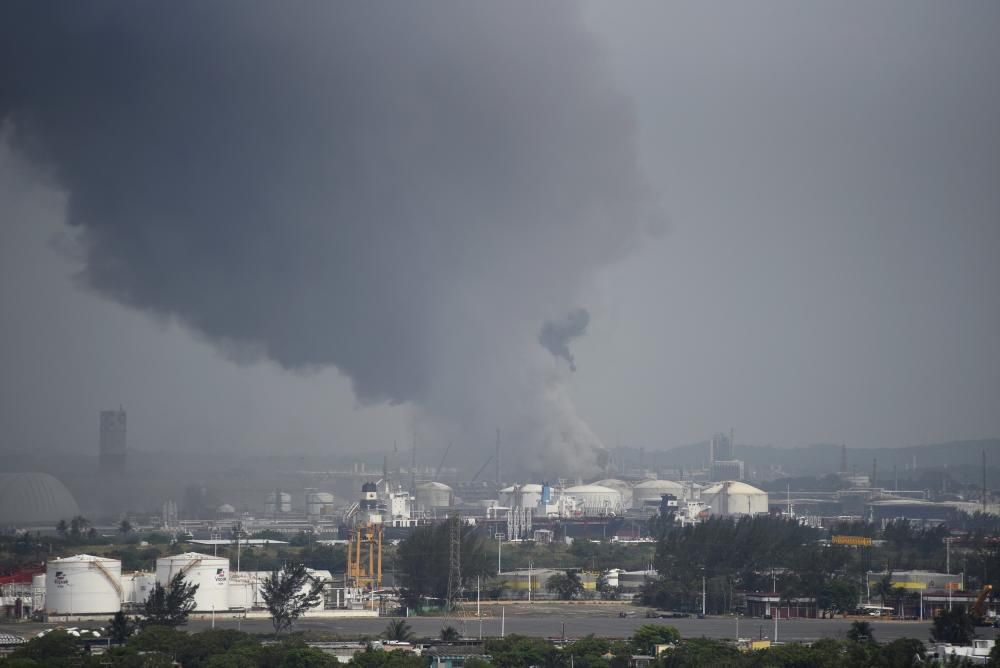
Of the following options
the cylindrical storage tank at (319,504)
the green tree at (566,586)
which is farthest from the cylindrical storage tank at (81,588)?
the cylindrical storage tank at (319,504)

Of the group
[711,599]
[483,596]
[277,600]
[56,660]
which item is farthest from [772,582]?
[56,660]

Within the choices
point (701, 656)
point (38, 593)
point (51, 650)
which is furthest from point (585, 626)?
point (38, 593)

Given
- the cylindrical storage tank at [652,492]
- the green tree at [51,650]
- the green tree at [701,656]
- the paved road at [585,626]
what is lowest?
the paved road at [585,626]

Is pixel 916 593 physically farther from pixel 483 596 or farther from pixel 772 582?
pixel 483 596

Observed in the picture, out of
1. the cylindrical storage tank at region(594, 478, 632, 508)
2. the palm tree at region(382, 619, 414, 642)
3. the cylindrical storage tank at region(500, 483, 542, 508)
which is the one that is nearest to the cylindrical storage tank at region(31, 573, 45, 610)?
the palm tree at region(382, 619, 414, 642)

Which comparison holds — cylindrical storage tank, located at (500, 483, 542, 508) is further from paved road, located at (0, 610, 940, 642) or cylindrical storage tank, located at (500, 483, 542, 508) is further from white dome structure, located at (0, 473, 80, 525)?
paved road, located at (0, 610, 940, 642)

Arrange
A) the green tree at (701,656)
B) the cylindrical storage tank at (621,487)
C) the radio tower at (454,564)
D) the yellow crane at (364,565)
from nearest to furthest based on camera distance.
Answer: the green tree at (701,656)
the radio tower at (454,564)
the yellow crane at (364,565)
the cylindrical storage tank at (621,487)

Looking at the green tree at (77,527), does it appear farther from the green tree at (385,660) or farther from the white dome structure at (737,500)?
the white dome structure at (737,500)
